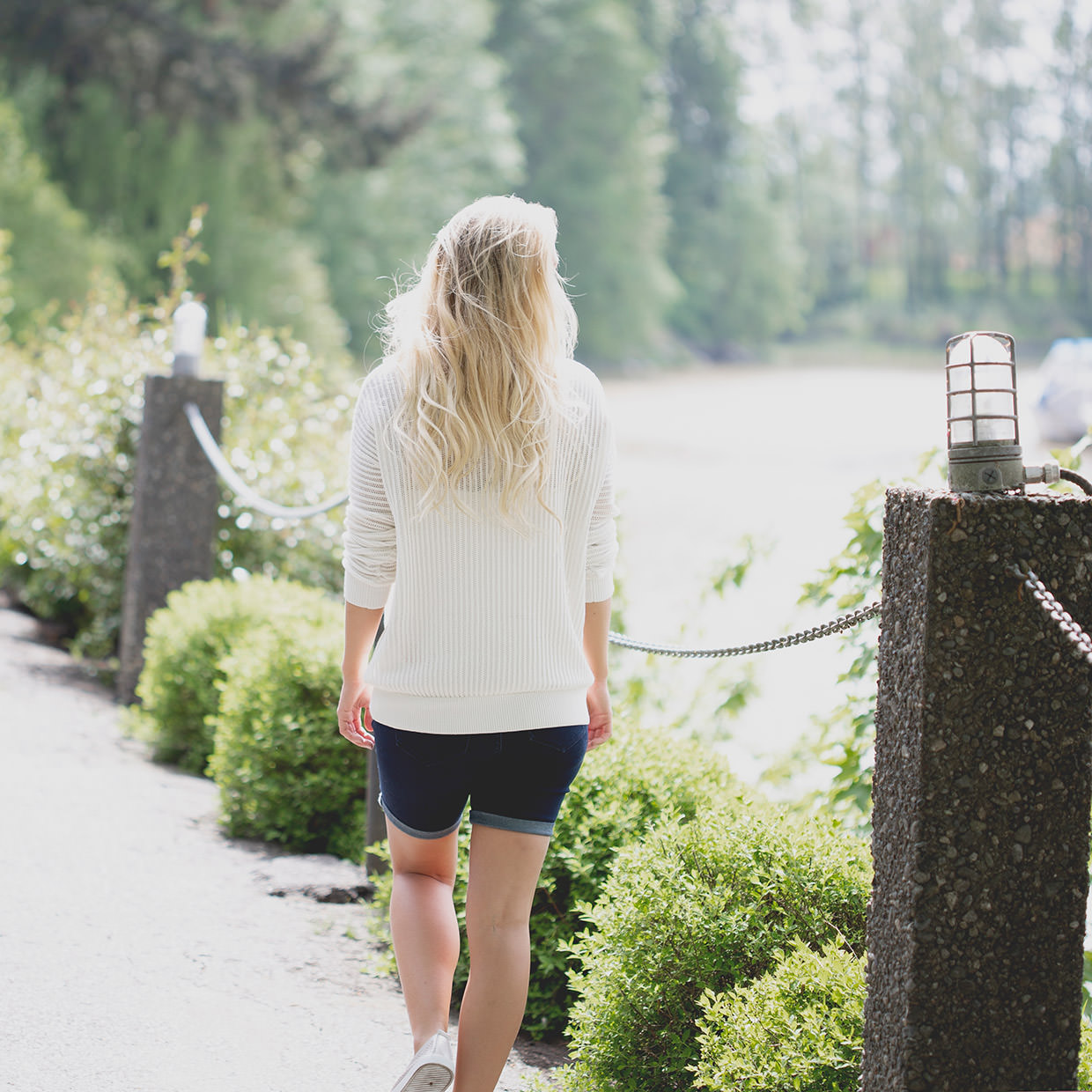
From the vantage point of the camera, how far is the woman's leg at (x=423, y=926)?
2.43m

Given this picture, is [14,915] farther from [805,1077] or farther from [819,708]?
[819,708]

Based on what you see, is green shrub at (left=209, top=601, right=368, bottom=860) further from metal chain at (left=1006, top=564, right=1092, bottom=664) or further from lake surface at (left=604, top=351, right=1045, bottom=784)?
metal chain at (left=1006, top=564, right=1092, bottom=664)

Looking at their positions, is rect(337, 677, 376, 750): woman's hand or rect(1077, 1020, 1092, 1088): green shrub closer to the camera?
rect(1077, 1020, 1092, 1088): green shrub

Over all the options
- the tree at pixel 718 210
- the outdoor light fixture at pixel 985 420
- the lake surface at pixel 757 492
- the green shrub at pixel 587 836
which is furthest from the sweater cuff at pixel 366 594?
the tree at pixel 718 210

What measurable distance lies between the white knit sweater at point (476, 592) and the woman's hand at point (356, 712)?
0.21m

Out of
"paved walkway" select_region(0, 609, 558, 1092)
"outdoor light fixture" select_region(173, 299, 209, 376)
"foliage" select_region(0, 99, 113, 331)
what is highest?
"foliage" select_region(0, 99, 113, 331)

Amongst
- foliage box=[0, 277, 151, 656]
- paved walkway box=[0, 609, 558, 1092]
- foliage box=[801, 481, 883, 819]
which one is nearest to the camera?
paved walkway box=[0, 609, 558, 1092]

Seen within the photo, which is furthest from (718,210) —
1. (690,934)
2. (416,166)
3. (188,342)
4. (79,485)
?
(690,934)

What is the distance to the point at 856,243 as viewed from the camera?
3179 inches

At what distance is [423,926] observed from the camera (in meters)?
2.44

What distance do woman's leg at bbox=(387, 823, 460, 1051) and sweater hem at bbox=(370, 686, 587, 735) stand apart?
0.86 feet

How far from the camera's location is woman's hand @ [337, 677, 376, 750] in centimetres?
257

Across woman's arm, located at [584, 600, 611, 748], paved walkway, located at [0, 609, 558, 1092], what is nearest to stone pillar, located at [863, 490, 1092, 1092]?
woman's arm, located at [584, 600, 611, 748]

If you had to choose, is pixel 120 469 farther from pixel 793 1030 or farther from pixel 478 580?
pixel 793 1030
